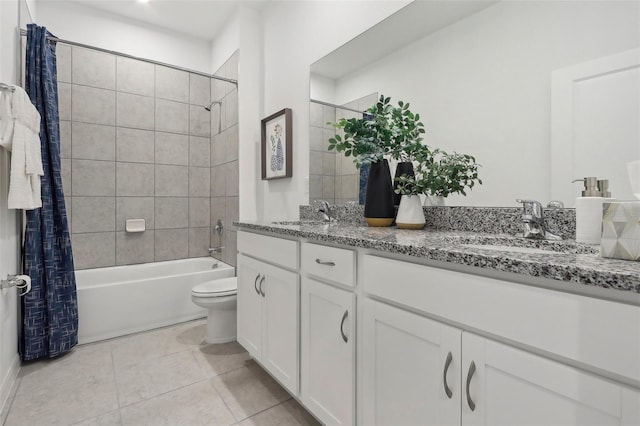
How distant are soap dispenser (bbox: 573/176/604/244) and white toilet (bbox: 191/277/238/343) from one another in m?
2.00

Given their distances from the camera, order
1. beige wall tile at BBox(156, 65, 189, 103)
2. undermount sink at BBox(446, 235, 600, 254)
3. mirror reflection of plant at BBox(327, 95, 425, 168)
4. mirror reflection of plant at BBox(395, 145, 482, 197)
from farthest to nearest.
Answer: beige wall tile at BBox(156, 65, 189, 103) → mirror reflection of plant at BBox(327, 95, 425, 168) → mirror reflection of plant at BBox(395, 145, 482, 197) → undermount sink at BBox(446, 235, 600, 254)

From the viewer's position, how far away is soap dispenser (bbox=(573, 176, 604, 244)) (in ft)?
3.09

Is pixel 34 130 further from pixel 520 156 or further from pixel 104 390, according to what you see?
pixel 520 156

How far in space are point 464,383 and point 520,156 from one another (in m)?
0.85

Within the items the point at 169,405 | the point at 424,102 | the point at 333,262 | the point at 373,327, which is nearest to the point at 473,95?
the point at 424,102

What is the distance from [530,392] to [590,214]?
0.57m

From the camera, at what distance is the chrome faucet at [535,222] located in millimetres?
1081

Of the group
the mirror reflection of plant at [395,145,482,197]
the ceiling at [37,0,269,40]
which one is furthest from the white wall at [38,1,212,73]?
the mirror reflection of plant at [395,145,482,197]

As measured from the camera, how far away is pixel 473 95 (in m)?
1.36

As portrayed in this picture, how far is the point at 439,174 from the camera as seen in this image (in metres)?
1.41

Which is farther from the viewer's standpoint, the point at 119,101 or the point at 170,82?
the point at 170,82

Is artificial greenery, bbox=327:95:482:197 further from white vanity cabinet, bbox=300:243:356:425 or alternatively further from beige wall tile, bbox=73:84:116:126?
beige wall tile, bbox=73:84:116:126

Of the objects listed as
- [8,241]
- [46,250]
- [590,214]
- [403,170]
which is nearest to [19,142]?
[8,241]

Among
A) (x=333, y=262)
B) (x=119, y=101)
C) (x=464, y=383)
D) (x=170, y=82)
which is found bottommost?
(x=464, y=383)
